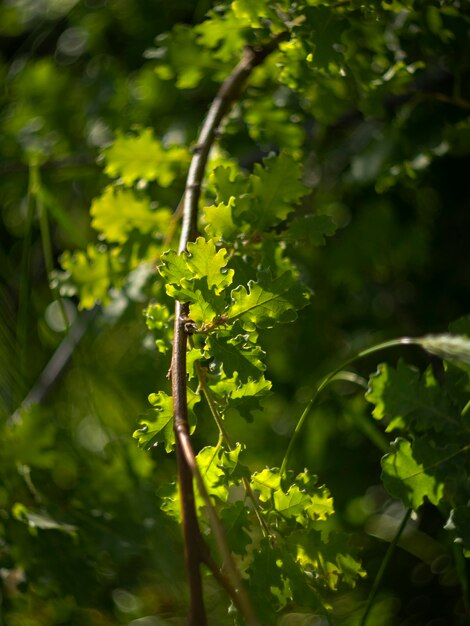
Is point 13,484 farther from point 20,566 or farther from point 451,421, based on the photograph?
point 451,421

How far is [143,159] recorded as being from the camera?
0.92 meters

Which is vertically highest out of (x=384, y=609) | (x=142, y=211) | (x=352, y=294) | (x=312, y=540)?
(x=142, y=211)

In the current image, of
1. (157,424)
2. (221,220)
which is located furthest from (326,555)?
(221,220)

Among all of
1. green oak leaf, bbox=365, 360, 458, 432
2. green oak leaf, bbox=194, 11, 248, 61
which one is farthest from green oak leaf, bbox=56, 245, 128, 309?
green oak leaf, bbox=365, 360, 458, 432

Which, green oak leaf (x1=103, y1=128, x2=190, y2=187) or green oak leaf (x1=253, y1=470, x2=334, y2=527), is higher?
green oak leaf (x1=103, y1=128, x2=190, y2=187)

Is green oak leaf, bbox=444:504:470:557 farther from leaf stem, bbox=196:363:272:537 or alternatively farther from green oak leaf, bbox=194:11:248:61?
green oak leaf, bbox=194:11:248:61

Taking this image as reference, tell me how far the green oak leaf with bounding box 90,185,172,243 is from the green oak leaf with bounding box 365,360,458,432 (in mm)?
385

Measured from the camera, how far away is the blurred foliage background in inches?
35.9

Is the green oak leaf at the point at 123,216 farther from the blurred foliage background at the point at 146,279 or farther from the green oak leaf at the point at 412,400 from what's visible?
the green oak leaf at the point at 412,400

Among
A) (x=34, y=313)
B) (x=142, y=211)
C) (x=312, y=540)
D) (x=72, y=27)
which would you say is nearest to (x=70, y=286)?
(x=142, y=211)

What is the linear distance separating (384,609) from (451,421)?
2.59 feet

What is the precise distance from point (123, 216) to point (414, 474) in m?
0.46

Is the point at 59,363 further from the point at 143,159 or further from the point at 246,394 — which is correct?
the point at 246,394

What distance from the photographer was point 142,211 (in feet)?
2.90
